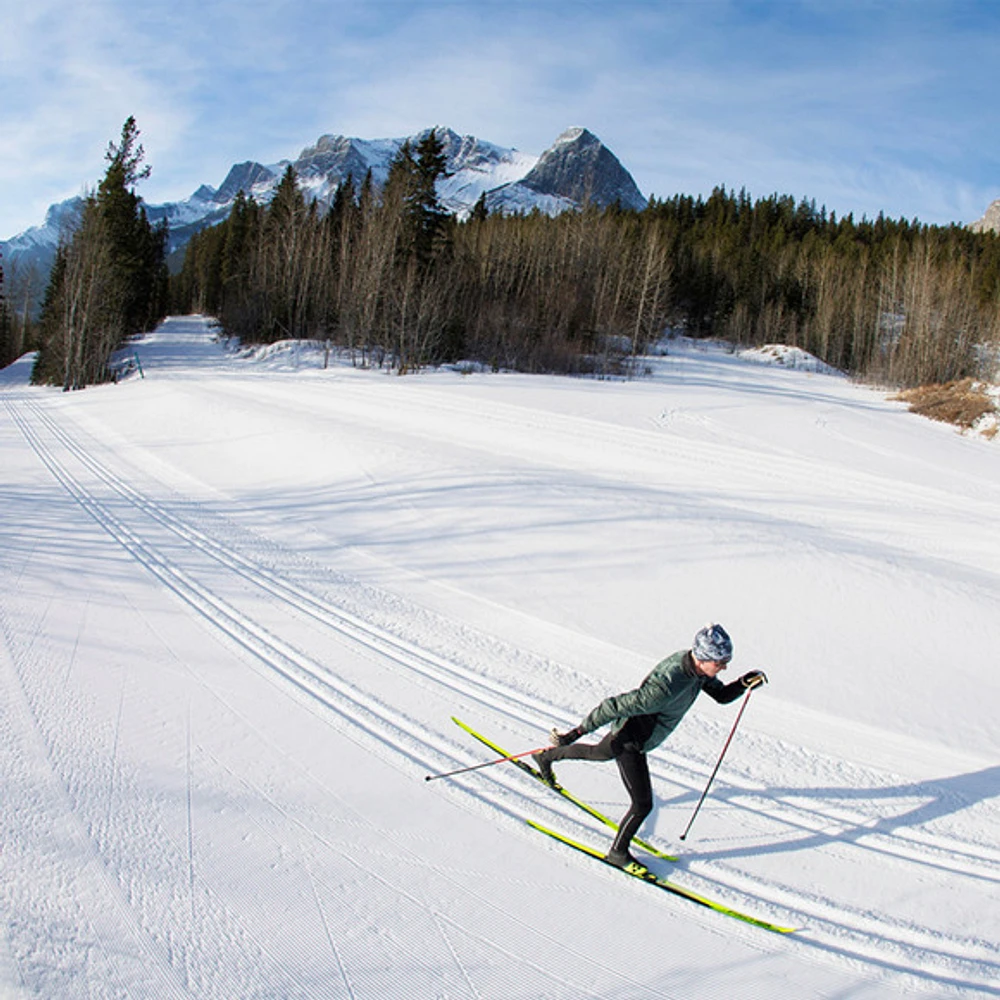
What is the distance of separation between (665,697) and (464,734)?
5.39 feet

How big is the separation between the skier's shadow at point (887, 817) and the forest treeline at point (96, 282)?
3271 cm

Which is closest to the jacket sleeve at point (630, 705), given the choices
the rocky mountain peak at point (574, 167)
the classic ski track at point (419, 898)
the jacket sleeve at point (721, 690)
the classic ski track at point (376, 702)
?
the jacket sleeve at point (721, 690)

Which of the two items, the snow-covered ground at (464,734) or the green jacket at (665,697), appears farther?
the green jacket at (665,697)

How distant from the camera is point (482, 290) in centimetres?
3788

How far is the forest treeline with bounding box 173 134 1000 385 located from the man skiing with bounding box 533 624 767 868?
26.5m

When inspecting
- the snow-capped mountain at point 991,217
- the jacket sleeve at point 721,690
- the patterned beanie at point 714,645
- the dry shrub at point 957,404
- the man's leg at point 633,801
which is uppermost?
the snow-capped mountain at point 991,217

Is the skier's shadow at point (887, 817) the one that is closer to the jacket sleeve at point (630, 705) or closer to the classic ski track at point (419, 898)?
the jacket sleeve at point (630, 705)

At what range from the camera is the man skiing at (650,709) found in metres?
3.61

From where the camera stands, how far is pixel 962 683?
6.05 metres

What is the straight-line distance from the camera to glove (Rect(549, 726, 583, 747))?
4043 millimetres

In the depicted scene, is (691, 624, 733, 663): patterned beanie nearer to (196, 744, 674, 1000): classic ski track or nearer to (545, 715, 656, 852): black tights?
(545, 715, 656, 852): black tights

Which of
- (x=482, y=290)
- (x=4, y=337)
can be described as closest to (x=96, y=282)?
(x=482, y=290)

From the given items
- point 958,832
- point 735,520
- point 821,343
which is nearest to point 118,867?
point 958,832

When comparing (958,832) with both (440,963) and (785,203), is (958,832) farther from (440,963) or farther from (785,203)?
(785,203)
